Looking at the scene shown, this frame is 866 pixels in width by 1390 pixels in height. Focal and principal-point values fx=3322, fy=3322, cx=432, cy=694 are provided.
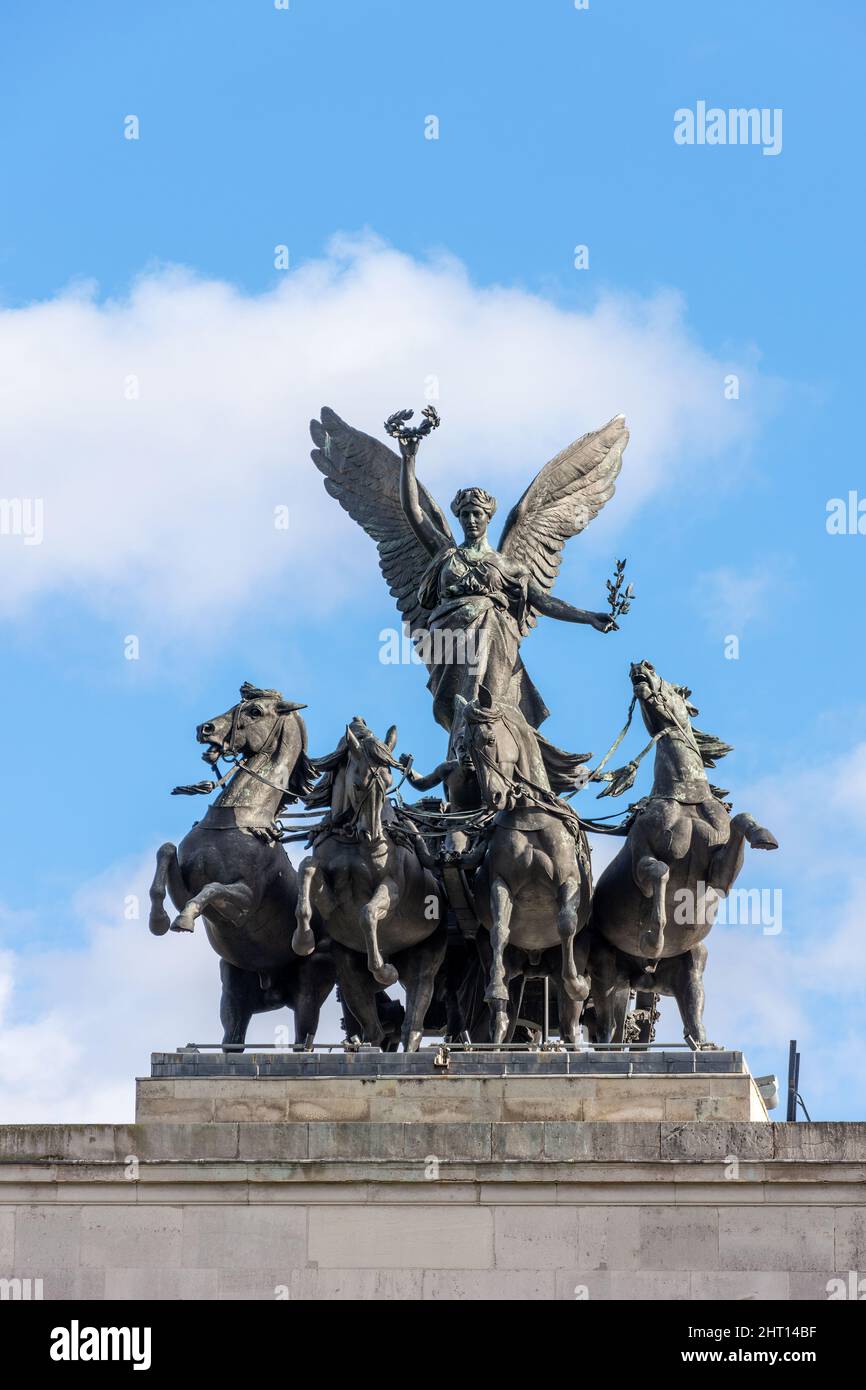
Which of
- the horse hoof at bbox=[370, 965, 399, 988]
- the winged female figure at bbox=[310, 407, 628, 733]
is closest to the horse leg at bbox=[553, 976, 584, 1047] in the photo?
the horse hoof at bbox=[370, 965, 399, 988]

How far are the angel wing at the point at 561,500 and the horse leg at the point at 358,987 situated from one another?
17.1 feet

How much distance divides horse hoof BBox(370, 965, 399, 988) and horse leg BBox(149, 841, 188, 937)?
6.77 feet

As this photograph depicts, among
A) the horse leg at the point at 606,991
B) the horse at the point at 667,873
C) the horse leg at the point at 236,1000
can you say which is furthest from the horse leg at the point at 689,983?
the horse leg at the point at 236,1000

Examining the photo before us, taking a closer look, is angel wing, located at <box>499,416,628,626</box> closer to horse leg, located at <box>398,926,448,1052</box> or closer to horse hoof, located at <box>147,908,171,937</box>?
horse leg, located at <box>398,926,448,1052</box>

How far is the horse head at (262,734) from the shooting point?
3378 cm

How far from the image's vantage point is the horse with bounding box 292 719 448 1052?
32625mm

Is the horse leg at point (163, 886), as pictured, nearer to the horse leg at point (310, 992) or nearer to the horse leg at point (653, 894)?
the horse leg at point (310, 992)

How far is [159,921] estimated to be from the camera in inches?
1280

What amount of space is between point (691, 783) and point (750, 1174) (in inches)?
174

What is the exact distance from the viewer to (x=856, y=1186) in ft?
101

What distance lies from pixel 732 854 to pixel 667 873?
0.67m

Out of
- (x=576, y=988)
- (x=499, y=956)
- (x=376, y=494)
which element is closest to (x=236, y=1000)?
(x=499, y=956)

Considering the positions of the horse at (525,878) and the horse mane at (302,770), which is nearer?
the horse at (525,878)
